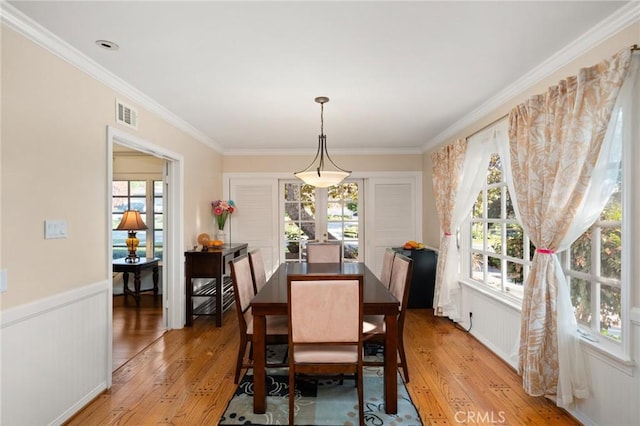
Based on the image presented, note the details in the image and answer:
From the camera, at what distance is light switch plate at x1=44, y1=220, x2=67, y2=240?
2.08 m

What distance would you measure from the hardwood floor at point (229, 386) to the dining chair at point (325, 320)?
0.66 m

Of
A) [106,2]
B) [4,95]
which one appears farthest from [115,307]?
[106,2]

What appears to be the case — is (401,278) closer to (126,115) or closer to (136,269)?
(126,115)

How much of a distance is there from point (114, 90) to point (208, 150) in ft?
7.28

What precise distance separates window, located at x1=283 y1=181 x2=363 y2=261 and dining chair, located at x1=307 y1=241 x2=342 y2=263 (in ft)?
4.28

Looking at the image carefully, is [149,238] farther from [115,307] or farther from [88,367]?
[88,367]

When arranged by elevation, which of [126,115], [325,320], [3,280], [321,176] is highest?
[126,115]

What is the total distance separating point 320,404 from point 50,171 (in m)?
2.34

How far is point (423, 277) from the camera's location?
479 cm

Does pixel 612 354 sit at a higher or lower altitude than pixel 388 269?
lower

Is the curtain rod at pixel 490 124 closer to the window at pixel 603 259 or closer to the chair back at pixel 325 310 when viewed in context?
the window at pixel 603 259

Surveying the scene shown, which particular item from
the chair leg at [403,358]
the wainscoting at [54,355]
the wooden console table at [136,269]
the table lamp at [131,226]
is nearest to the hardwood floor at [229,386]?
the chair leg at [403,358]

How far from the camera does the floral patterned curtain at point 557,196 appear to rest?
2.00 m

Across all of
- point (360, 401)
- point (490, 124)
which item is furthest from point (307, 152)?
point (360, 401)
